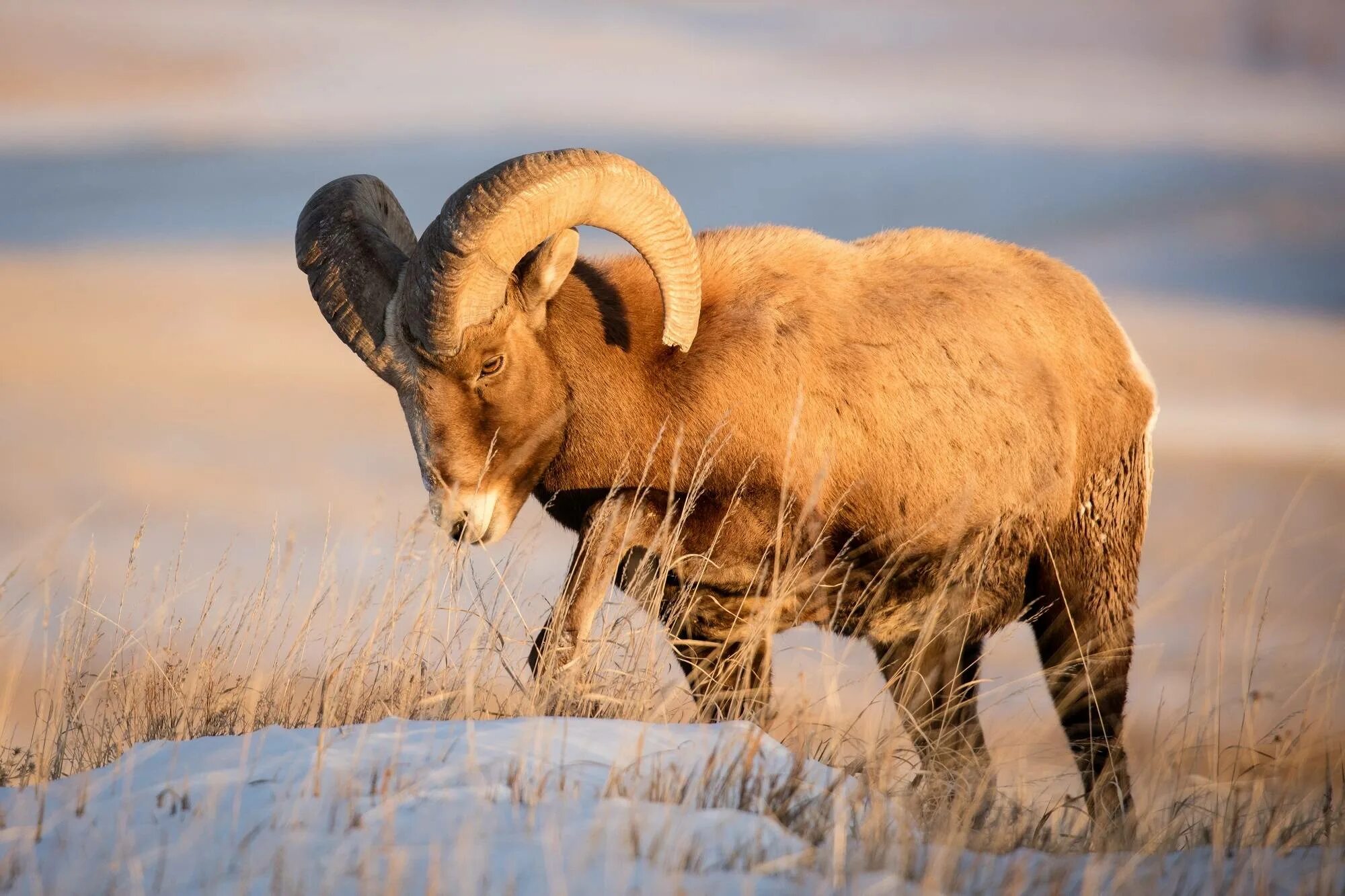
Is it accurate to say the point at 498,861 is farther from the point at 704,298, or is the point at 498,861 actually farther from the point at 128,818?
the point at 704,298

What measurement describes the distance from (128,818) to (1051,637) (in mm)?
5476

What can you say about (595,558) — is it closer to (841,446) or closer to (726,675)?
(726,675)

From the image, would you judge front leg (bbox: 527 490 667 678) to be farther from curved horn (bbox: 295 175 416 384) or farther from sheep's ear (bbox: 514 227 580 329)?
curved horn (bbox: 295 175 416 384)

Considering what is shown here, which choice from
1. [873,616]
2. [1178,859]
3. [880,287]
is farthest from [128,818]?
[880,287]

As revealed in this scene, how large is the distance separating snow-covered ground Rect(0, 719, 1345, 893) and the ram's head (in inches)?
81.2

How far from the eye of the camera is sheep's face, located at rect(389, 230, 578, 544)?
6098 millimetres

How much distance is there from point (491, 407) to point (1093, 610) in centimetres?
372

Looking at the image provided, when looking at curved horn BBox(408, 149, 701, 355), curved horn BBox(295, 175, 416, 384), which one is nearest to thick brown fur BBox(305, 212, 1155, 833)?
curved horn BBox(408, 149, 701, 355)

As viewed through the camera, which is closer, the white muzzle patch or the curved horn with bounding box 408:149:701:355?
the curved horn with bounding box 408:149:701:355

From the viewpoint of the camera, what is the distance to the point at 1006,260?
7875mm

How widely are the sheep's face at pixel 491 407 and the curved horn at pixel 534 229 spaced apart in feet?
0.39

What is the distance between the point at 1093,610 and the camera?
758 centimetres

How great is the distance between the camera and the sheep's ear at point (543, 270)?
20.6 feet

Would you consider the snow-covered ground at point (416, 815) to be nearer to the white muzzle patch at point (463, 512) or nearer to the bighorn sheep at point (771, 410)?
the bighorn sheep at point (771, 410)
